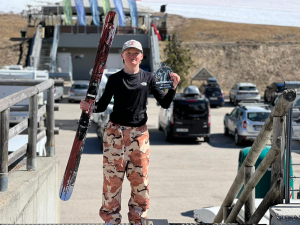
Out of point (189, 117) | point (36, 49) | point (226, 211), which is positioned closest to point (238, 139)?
point (189, 117)

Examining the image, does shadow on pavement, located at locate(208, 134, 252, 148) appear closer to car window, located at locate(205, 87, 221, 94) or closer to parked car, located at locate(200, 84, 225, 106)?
parked car, located at locate(200, 84, 225, 106)

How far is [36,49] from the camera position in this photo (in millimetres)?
48000

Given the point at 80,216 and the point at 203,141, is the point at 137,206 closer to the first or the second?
the point at 80,216

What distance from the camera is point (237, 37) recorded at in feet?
212

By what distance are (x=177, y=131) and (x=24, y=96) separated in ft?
48.4

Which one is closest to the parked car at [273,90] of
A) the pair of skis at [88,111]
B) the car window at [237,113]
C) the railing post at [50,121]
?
the car window at [237,113]

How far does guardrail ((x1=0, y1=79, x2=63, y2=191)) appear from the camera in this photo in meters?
4.86

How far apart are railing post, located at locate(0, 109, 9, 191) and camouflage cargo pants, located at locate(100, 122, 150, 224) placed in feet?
3.38

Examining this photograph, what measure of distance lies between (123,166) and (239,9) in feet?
7.09

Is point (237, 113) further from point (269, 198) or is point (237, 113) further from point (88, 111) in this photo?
point (269, 198)

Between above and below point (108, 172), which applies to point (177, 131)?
below

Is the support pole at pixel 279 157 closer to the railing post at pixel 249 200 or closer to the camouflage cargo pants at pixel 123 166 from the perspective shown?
the railing post at pixel 249 200

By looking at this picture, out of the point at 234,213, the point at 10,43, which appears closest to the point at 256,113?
the point at 234,213

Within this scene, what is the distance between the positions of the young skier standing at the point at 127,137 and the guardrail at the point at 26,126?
1039 mm
